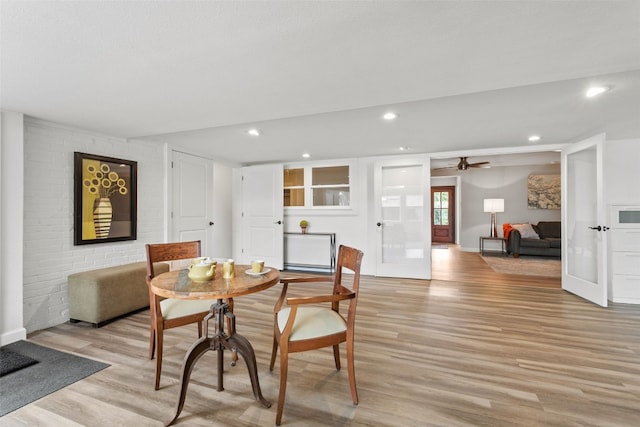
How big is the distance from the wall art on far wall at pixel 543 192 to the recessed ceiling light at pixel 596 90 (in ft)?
20.4

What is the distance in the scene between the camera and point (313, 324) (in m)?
1.71

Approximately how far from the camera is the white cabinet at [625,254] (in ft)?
11.6

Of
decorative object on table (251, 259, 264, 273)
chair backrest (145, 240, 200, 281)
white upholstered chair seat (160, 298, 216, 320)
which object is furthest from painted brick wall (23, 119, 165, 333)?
decorative object on table (251, 259, 264, 273)

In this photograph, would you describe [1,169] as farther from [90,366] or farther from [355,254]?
[355,254]

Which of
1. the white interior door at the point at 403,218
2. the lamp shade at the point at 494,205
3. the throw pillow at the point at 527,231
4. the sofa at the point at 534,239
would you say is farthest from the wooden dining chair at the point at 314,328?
the lamp shade at the point at 494,205

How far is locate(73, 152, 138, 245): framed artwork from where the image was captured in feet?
9.93

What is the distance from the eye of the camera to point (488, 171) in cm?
809

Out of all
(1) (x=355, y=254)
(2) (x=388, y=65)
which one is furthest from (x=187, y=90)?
(1) (x=355, y=254)

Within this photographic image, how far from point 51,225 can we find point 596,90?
5149mm

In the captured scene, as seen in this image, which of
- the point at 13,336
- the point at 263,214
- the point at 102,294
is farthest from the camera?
the point at 263,214

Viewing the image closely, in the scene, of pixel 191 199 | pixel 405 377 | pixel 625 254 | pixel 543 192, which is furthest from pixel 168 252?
pixel 543 192

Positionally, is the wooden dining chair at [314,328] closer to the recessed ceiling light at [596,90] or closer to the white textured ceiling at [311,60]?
the white textured ceiling at [311,60]

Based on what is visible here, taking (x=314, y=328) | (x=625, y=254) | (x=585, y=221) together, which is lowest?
(x=314, y=328)

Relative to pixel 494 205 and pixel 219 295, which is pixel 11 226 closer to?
pixel 219 295
